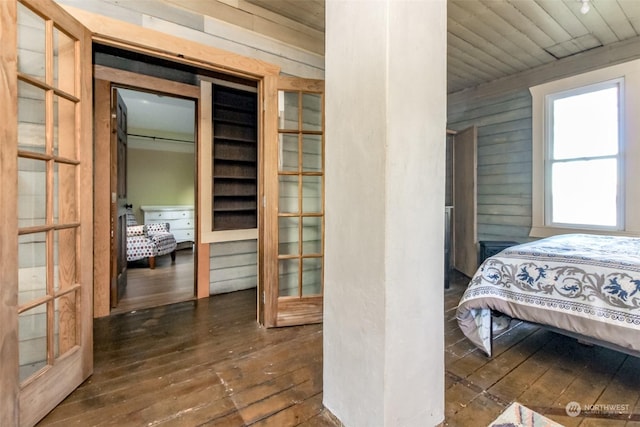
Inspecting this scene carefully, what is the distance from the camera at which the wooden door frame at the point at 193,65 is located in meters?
1.88

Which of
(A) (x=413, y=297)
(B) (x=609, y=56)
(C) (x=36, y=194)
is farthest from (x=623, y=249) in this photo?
(C) (x=36, y=194)

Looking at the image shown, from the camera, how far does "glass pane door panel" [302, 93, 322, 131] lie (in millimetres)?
2625

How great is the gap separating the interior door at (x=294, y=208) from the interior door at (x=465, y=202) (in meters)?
2.19

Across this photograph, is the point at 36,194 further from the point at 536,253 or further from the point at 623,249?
the point at 623,249

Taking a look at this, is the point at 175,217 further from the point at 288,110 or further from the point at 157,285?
the point at 288,110

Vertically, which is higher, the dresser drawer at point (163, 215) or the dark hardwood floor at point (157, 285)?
the dresser drawer at point (163, 215)

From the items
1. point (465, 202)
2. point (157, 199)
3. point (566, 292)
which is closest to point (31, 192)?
point (566, 292)

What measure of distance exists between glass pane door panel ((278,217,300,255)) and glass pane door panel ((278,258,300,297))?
0.08m

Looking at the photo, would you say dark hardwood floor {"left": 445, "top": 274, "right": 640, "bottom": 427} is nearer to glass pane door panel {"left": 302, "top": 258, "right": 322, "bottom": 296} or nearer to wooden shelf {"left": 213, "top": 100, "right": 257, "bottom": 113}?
glass pane door panel {"left": 302, "top": 258, "right": 322, "bottom": 296}

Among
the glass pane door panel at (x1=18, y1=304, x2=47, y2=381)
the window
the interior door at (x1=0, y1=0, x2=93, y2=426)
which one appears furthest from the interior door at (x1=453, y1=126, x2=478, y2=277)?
the glass pane door panel at (x1=18, y1=304, x2=47, y2=381)

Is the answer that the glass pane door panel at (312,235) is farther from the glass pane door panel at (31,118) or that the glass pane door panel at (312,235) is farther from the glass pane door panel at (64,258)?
the glass pane door panel at (31,118)

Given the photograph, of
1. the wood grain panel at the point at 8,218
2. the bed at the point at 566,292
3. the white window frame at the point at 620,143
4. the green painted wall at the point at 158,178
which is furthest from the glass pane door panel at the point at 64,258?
the green painted wall at the point at 158,178

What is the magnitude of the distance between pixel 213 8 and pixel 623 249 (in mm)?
3265

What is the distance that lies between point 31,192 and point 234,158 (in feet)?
7.19
